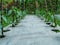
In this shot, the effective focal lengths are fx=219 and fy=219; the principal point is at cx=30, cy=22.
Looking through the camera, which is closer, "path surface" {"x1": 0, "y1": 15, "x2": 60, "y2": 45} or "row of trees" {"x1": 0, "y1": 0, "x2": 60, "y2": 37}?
"path surface" {"x1": 0, "y1": 15, "x2": 60, "y2": 45}

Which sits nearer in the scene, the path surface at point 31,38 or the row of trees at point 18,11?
the path surface at point 31,38

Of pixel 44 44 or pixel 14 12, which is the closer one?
pixel 44 44

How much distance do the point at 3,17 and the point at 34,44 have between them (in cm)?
118

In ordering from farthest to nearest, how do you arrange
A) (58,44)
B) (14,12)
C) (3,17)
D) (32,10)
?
1. (32,10)
2. (14,12)
3. (3,17)
4. (58,44)

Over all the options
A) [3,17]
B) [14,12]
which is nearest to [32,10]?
[14,12]

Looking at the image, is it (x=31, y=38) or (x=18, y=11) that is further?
(x=18, y=11)

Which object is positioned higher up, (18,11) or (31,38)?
(18,11)

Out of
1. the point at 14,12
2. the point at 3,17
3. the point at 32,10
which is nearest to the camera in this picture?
the point at 3,17

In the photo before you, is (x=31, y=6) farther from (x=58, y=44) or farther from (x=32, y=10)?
(x=58, y=44)

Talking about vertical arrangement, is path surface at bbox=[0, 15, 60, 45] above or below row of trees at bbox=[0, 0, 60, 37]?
below

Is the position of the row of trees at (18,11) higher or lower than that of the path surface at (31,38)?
higher

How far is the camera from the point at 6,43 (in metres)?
4.94

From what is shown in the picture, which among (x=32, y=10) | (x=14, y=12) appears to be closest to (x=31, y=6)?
(x=32, y=10)

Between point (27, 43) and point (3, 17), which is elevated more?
point (3, 17)
